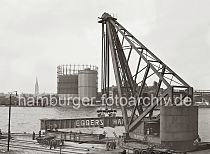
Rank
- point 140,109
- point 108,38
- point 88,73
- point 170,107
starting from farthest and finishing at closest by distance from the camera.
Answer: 1. point 88,73
2. point 108,38
3. point 140,109
4. point 170,107

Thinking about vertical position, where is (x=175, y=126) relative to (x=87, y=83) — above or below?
below

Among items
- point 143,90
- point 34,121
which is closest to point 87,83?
point 34,121

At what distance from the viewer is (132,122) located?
131ft

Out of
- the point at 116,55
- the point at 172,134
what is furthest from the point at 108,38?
the point at 172,134

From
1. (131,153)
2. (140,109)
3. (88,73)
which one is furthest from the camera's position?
(88,73)

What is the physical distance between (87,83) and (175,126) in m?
162

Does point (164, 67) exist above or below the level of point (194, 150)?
above

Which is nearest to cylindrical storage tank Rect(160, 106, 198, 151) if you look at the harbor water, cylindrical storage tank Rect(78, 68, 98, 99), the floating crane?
the floating crane

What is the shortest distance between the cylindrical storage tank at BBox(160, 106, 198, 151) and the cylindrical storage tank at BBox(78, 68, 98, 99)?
16075 centimetres

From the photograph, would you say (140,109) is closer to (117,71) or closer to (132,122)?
(132,122)

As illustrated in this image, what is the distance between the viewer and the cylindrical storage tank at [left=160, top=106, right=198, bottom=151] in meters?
33.7

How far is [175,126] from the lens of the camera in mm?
33844

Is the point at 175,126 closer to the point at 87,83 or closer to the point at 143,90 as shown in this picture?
the point at 143,90

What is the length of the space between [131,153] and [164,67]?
1086 centimetres
